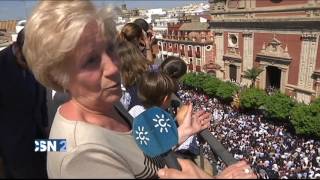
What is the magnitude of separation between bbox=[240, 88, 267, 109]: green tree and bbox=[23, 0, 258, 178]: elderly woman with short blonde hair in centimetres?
1943

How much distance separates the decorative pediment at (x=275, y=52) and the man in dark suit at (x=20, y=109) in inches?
908

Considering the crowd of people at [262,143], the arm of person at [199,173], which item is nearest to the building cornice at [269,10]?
the crowd of people at [262,143]

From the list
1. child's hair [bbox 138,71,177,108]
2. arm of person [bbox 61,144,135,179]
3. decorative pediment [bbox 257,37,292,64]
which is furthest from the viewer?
decorative pediment [bbox 257,37,292,64]

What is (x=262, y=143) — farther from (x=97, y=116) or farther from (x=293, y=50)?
(x=97, y=116)

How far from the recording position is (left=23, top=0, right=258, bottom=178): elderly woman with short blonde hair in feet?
4.00

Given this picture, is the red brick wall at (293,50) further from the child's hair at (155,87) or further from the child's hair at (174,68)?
the child's hair at (155,87)

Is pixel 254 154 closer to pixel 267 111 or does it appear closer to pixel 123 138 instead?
pixel 267 111

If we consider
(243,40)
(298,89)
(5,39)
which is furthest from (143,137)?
(243,40)

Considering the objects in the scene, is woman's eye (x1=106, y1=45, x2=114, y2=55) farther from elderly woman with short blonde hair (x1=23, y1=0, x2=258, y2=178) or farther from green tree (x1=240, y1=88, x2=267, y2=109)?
green tree (x1=240, y1=88, x2=267, y2=109)

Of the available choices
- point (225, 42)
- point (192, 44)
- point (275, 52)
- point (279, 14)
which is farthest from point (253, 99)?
point (192, 44)

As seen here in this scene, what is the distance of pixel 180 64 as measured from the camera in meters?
3.54

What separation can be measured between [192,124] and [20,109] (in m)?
1.01

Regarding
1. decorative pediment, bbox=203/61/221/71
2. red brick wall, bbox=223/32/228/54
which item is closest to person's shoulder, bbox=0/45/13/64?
red brick wall, bbox=223/32/228/54

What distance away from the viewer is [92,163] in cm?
115
